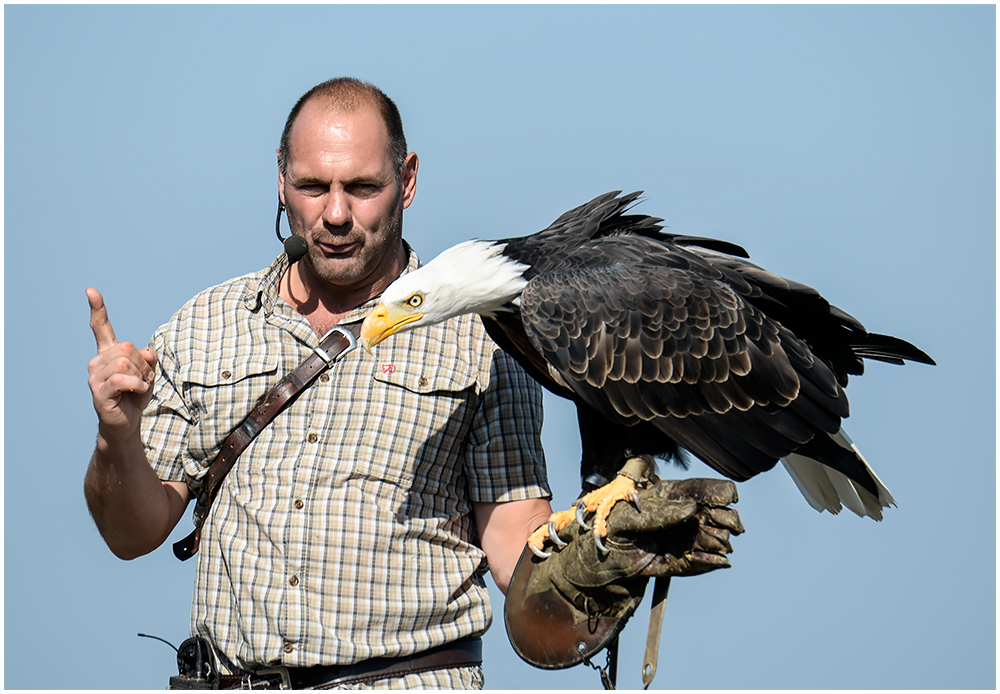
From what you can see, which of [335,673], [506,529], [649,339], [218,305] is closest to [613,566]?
[506,529]

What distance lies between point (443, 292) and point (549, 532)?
2.58ft

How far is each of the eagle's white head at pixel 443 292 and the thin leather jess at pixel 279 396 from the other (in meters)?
→ 0.20

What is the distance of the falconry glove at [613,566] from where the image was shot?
7.54 ft

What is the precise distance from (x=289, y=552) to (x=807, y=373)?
5.48 ft

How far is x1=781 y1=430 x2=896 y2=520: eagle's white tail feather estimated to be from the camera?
3.18 metres

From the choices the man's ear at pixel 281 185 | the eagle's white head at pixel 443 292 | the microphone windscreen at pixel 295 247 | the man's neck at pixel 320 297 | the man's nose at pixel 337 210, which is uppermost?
the man's ear at pixel 281 185

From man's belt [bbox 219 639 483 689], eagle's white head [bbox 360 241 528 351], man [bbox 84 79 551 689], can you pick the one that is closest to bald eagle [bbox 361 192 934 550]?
eagle's white head [bbox 360 241 528 351]

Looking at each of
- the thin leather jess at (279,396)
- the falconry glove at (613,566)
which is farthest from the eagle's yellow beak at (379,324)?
the falconry glove at (613,566)

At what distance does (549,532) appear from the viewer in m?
2.76

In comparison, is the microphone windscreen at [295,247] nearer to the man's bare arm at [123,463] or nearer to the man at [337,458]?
the man at [337,458]

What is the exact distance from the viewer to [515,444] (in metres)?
2.99

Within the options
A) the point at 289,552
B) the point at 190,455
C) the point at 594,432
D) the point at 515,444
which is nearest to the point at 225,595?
the point at 289,552

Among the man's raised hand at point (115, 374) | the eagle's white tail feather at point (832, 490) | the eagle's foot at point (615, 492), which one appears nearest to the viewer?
the man's raised hand at point (115, 374)

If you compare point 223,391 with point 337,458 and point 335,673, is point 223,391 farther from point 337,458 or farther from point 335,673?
point 335,673
